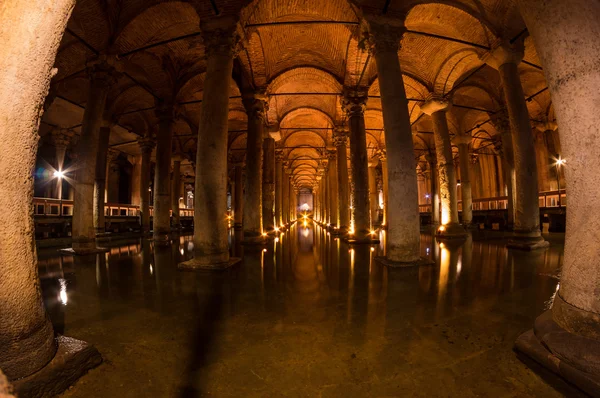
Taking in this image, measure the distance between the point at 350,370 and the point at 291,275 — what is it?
300 cm

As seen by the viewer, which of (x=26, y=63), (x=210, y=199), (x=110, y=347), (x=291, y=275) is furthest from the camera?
(x=210, y=199)

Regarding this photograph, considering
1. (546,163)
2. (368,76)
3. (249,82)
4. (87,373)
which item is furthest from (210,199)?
(546,163)

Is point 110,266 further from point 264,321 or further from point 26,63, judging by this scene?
point 26,63

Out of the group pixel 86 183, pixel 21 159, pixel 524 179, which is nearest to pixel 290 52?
pixel 86 183

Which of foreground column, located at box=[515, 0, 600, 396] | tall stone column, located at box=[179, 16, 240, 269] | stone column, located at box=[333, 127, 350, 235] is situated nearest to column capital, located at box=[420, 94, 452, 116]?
stone column, located at box=[333, 127, 350, 235]

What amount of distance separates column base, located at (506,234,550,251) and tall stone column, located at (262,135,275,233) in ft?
29.7

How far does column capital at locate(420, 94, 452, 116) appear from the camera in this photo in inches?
458

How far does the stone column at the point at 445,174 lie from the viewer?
11.2 m

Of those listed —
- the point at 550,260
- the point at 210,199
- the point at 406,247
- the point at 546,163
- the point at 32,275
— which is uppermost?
the point at 546,163

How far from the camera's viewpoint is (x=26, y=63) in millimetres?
1448

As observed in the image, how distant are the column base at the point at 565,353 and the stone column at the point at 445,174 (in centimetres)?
999

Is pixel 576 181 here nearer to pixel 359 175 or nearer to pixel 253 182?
pixel 359 175

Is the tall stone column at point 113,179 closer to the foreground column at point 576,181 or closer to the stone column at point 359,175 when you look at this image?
the stone column at point 359,175

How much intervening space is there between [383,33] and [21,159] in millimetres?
7021
